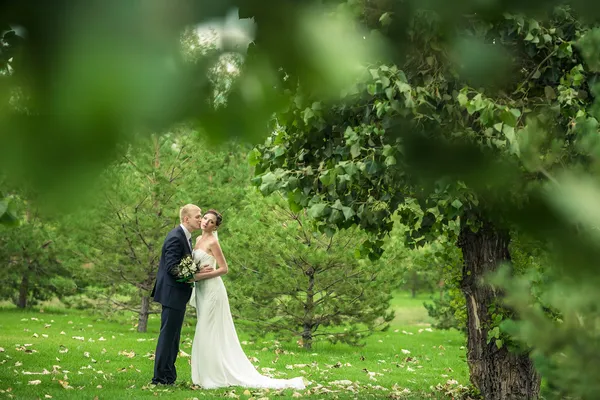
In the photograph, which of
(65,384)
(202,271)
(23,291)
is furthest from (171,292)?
(23,291)

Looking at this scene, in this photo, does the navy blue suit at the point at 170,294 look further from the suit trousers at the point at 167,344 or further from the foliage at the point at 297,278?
the foliage at the point at 297,278

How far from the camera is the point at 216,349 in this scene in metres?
6.98

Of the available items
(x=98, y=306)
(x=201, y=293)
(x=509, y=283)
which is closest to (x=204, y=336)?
(x=201, y=293)

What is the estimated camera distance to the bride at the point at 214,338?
693cm

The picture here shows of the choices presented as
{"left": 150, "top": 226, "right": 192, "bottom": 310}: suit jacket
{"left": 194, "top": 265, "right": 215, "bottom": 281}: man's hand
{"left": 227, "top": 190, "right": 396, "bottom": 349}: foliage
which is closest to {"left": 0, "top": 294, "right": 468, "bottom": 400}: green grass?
{"left": 227, "top": 190, "right": 396, "bottom": 349}: foliage

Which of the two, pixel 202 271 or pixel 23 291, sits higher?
pixel 23 291

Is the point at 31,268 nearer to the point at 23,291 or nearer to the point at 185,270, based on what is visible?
the point at 23,291

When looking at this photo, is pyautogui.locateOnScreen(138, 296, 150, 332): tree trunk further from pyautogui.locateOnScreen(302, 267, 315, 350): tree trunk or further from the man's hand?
the man's hand

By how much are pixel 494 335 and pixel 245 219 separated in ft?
18.6

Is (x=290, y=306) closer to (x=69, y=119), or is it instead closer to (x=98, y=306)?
(x=98, y=306)

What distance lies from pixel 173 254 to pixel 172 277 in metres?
0.24

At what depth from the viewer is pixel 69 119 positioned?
0.40 meters

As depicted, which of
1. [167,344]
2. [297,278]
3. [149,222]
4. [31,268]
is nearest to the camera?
[167,344]

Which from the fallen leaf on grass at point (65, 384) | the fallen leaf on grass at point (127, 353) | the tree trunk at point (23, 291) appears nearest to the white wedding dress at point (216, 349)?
the fallen leaf on grass at point (65, 384)
